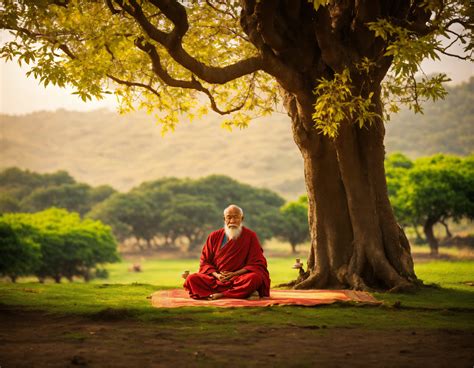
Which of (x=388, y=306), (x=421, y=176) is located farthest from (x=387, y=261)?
(x=421, y=176)

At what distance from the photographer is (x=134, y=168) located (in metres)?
150

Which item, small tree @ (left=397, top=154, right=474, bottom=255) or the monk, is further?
small tree @ (left=397, top=154, right=474, bottom=255)

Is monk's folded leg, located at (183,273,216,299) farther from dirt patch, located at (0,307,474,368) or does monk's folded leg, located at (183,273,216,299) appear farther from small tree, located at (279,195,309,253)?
small tree, located at (279,195,309,253)

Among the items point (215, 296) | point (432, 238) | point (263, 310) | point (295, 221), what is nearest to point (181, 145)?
point (295, 221)

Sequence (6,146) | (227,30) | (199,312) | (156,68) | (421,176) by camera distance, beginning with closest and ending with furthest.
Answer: (199,312)
(156,68)
(227,30)
(421,176)
(6,146)

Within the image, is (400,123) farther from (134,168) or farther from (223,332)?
(223,332)

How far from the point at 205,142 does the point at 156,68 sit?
507 ft

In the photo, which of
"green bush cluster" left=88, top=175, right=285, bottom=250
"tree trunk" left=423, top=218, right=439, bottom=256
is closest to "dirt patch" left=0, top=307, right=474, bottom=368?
"tree trunk" left=423, top=218, right=439, bottom=256

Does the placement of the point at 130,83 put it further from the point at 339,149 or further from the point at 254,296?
the point at 254,296

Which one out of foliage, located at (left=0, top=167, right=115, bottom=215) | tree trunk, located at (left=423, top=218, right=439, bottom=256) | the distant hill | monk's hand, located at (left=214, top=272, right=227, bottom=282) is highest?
the distant hill

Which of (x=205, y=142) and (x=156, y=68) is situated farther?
(x=205, y=142)

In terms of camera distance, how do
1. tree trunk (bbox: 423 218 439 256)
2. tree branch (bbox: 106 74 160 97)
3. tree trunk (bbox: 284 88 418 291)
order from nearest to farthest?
tree trunk (bbox: 284 88 418 291), tree branch (bbox: 106 74 160 97), tree trunk (bbox: 423 218 439 256)

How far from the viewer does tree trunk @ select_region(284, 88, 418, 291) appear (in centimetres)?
1186

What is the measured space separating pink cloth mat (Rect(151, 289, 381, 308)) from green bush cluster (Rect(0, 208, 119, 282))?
79.5 feet
